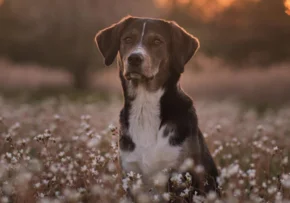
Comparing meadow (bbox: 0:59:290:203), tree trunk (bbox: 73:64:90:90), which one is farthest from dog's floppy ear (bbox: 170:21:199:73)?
tree trunk (bbox: 73:64:90:90)

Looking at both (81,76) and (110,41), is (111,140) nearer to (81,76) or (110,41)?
(110,41)

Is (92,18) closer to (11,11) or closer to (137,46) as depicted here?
(11,11)

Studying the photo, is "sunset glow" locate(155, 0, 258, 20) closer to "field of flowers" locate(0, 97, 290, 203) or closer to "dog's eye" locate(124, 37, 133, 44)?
"field of flowers" locate(0, 97, 290, 203)

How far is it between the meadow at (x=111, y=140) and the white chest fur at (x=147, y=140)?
0.78 feet

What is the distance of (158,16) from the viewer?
98.6 ft

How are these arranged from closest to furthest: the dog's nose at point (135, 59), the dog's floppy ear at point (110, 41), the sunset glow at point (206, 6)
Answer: the dog's nose at point (135, 59), the dog's floppy ear at point (110, 41), the sunset glow at point (206, 6)

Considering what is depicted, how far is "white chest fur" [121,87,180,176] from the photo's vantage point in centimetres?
519

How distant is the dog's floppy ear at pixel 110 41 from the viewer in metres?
5.92

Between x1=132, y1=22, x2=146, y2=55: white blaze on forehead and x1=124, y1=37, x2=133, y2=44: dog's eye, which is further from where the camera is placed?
x1=124, y1=37, x2=133, y2=44: dog's eye

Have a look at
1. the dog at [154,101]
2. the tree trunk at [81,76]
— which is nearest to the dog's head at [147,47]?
the dog at [154,101]

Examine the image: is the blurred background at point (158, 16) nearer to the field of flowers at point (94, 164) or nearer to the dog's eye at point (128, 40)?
the field of flowers at point (94, 164)

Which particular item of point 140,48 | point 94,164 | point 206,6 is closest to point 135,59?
point 140,48

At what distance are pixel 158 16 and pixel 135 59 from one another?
82.6 ft

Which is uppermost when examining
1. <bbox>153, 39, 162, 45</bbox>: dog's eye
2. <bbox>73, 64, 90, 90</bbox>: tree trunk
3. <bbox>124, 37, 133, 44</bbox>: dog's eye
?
<bbox>153, 39, 162, 45</bbox>: dog's eye
